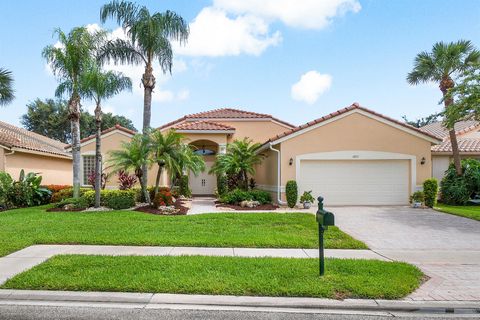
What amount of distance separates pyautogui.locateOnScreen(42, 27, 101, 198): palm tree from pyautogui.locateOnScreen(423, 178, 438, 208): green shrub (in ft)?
51.0

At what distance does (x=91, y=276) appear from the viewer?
17.1 ft

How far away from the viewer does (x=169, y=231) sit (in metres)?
8.80

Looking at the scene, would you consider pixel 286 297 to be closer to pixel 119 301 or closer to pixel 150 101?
pixel 119 301

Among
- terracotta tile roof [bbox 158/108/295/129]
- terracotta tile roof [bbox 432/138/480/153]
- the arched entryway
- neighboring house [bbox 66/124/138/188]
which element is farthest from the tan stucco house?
neighboring house [bbox 66/124/138/188]

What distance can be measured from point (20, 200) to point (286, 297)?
15670 mm

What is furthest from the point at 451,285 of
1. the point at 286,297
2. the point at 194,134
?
the point at 194,134

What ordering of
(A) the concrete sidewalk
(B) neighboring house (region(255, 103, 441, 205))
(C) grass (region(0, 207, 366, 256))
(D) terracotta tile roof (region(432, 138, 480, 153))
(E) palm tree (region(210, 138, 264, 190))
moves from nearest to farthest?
(A) the concrete sidewalk → (C) grass (region(0, 207, 366, 256)) → (B) neighboring house (region(255, 103, 441, 205)) → (E) palm tree (region(210, 138, 264, 190)) → (D) terracotta tile roof (region(432, 138, 480, 153))

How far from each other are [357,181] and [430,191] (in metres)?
3.04

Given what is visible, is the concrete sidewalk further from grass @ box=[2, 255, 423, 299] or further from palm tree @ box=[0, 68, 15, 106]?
palm tree @ box=[0, 68, 15, 106]

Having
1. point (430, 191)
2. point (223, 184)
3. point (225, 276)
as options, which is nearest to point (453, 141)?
point (430, 191)

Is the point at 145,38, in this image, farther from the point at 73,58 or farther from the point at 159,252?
the point at 159,252

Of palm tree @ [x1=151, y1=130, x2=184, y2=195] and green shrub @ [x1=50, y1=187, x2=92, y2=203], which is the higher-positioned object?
palm tree @ [x1=151, y1=130, x2=184, y2=195]

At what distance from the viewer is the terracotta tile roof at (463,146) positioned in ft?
60.3

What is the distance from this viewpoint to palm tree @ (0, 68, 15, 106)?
1769 centimetres
